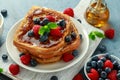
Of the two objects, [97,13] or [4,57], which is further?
[97,13]

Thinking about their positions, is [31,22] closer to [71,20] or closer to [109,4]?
[71,20]

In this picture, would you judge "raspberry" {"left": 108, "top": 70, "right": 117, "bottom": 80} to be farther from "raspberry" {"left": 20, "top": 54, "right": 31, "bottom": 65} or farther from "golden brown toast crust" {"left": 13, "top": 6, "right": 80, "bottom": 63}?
"raspberry" {"left": 20, "top": 54, "right": 31, "bottom": 65}

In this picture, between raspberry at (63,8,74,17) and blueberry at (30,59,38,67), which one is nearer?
blueberry at (30,59,38,67)

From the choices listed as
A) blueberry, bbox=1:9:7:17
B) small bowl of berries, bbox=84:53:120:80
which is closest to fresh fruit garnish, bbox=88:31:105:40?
small bowl of berries, bbox=84:53:120:80

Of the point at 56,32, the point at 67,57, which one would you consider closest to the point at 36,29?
the point at 56,32

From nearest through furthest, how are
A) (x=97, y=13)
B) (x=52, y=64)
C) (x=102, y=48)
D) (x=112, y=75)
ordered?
(x=112, y=75)
(x=52, y=64)
(x=102, y=48)
(x=97, y=13)

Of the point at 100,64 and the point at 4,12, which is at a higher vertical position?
the point at 4,12

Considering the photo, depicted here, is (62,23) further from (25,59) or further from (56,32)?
(25,59)
